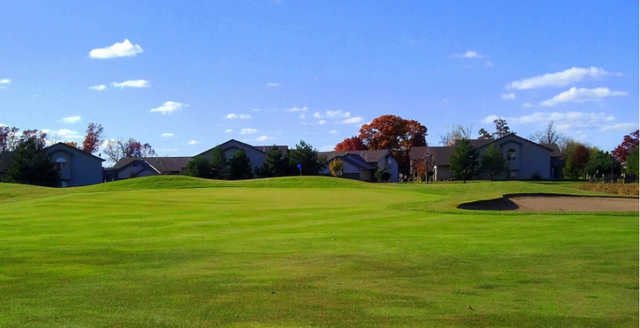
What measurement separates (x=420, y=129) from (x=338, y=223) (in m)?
97.2

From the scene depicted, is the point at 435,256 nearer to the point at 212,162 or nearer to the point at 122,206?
the point at 122,206

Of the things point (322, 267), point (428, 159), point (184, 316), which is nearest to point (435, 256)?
point (322, 267)

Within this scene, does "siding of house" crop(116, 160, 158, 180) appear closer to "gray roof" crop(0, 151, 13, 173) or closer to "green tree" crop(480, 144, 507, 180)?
"gray roof" crop(0, 151, 13, 173)

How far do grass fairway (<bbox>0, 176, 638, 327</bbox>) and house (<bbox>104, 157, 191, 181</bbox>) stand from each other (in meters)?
80.8

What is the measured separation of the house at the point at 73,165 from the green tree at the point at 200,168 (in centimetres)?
1767

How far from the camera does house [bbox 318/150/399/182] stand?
307 ft

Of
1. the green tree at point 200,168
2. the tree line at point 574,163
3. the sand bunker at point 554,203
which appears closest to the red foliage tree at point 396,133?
the tree line at point 574,163

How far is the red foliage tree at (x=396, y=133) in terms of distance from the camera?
111m

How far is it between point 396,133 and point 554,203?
270 ft

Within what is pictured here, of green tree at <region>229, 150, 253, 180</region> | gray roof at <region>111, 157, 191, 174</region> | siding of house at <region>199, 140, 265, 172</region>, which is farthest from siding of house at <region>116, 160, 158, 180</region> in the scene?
green tree at <region>229, 150, 253, 180</region>

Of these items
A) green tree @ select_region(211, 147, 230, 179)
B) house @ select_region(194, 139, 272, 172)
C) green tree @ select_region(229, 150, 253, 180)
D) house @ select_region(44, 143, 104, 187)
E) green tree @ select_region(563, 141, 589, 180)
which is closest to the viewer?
green tree @ select_region(211, 147, 230, 179)

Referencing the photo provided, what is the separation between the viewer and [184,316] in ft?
21.3

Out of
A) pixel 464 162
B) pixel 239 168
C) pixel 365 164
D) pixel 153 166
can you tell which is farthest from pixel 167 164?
pixel 464 162

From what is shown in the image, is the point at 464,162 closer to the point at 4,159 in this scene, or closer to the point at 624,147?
the point at 624,147
